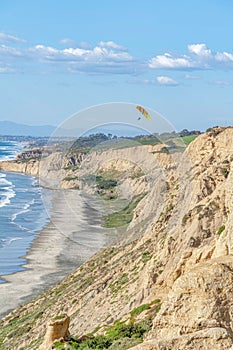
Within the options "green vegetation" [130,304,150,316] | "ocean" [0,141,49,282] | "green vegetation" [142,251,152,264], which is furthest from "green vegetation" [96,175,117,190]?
"green vegetation" [130,304,150,316]

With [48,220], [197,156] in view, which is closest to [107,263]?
[197,156]

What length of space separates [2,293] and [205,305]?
3347 centimetres

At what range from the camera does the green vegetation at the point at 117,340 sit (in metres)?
16.3

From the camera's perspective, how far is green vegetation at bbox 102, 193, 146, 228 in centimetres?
6919

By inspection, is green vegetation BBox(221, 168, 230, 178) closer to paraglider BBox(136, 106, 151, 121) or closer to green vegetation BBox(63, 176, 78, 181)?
paraglider BBox(136, 106, 151, 121)

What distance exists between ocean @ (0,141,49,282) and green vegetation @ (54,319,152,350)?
29.2 metres

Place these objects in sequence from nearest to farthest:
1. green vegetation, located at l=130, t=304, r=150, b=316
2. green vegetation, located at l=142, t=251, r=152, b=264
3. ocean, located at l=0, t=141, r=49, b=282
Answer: green vegetation, located at l=130, t=304, r=150, b=316 < green vegetation, located at l=142, t=251, r=152, b=264 < ocean, located at l=0, t=141, r=49, b=282

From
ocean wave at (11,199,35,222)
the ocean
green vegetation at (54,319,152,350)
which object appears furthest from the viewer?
ocean wave at (11,199,35,222)

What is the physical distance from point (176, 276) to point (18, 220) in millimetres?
61034

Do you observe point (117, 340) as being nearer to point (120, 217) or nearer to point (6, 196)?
point (120, 217)

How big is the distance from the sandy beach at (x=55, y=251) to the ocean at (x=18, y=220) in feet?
3.17

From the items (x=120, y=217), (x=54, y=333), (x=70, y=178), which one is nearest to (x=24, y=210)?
(x=120, y=217)

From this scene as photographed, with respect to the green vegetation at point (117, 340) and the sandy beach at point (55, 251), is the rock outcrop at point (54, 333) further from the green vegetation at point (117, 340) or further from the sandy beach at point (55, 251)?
the sandy beach at point (55, 251)

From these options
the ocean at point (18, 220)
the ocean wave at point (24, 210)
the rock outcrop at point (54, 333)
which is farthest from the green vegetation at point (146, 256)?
the ocean wave at point (24, 210)
